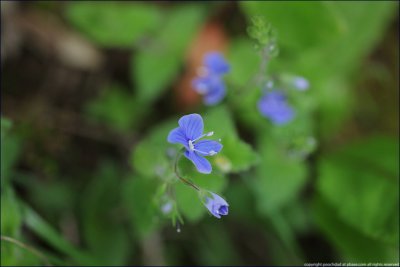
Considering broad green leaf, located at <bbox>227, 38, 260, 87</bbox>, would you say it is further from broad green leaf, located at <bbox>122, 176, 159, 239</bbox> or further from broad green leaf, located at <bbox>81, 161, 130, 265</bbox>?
broad green leaf, located at <bbox>81, 161, 130, 265</bbox>

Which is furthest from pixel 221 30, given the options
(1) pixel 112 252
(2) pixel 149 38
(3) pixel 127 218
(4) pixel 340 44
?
(1) pixel 112 252

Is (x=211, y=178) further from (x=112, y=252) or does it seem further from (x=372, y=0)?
(x=372, y=0)

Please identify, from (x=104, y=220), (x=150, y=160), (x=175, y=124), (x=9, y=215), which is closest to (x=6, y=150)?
(x=9, y=215)

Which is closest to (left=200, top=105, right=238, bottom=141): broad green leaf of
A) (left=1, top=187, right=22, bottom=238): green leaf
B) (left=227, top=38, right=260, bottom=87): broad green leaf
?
(left=227, top=38, right=260, bottom=87): broad green leaf

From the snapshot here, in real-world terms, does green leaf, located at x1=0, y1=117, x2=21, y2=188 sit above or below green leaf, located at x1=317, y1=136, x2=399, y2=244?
below

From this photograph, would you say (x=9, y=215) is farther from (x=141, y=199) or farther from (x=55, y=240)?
(x=141, y=199)

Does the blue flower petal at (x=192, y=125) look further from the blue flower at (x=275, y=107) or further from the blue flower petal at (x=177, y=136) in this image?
the blue flower at (x=275, y=107)
